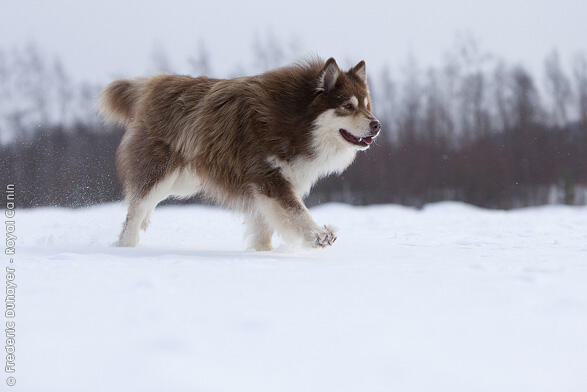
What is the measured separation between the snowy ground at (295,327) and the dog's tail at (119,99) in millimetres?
2788

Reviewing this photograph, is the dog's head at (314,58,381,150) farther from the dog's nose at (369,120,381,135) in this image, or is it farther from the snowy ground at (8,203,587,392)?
the snowy ground at (8,203,587,392)

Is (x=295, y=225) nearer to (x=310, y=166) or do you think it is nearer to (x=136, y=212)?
(x=310, y=166)

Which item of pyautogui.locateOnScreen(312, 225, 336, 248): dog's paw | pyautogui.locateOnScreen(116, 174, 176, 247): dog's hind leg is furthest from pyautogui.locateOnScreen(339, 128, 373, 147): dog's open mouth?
pyautogui.locateOnScreen(116, 174, 176, 247): dog's hind leg

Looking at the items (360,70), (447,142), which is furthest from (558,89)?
(360,70)

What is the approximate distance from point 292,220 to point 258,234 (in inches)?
35.8

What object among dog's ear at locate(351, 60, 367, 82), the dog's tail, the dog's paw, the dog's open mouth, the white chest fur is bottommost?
the dog's paw

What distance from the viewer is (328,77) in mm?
5117

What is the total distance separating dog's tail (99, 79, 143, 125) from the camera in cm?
611

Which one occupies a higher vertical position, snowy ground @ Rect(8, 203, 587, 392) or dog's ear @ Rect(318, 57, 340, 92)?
dog's ear @ Rect(318, 57, 340, 92)

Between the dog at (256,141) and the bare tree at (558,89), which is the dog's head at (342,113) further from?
the bare tree at (558,89)

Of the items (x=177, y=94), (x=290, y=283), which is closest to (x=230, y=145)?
(x=177, y=94)

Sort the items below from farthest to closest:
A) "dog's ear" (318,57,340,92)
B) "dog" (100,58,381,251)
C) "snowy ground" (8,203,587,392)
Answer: "dog's ear" (318,57,340,92), "dog" (100,58,381,251), "snowy ground" (8,203,587,392)

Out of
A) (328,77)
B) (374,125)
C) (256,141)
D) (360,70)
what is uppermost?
(360,70)

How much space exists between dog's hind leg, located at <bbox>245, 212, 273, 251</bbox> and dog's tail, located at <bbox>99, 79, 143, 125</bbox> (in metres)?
1.88
